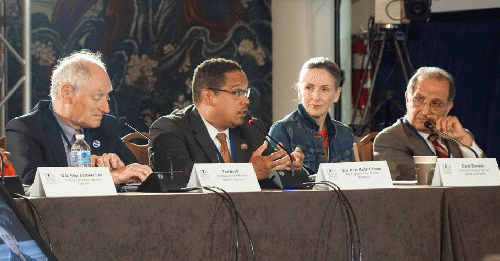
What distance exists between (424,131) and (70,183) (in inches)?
77.6

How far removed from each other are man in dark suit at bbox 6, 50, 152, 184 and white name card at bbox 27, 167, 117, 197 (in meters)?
0.70

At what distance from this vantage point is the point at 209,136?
9.05ft

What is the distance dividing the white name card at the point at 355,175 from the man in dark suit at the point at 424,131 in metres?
0.96

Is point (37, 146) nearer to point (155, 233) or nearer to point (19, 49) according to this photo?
point (155, 233)

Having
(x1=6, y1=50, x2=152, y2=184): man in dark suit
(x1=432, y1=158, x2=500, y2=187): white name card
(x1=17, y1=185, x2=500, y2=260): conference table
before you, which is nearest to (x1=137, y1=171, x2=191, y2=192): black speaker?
(x1=17, y1=185, x2=500, y2=260): conference table

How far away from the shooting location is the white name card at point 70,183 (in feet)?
5.44

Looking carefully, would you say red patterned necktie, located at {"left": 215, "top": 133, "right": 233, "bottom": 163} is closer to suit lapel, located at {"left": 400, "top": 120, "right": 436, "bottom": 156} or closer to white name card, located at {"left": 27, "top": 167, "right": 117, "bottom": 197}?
suit lapel, located at {"left": 400, "top": 120, "right": 436, "bottom": 156}

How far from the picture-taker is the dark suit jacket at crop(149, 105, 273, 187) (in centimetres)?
262

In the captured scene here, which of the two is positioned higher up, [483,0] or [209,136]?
[483,0]

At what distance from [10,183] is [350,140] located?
183 centimetres

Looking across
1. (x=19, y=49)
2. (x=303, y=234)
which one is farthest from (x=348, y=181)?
(x=19, y=49)

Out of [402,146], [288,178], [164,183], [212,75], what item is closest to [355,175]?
[288,178]

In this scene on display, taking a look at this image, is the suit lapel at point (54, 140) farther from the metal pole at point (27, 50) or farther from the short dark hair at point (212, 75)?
the metal pole at point (27, 50)

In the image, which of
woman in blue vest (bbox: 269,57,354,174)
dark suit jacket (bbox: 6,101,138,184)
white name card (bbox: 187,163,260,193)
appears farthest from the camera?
woman in blue vest (bbox: 269,57,354,174)
